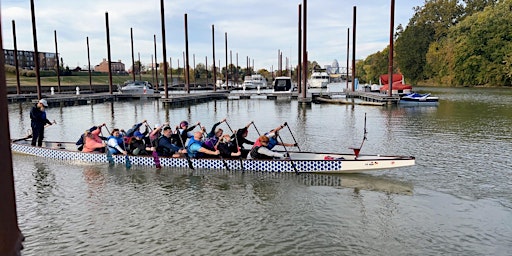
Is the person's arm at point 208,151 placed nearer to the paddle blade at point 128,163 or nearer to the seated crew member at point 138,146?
the seated crew member at point 138,146

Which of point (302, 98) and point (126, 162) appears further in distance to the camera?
point (302, 98)

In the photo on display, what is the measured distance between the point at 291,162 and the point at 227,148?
2324mm

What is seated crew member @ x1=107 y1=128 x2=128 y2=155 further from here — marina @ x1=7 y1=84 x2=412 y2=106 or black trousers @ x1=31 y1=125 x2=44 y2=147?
marina @ x1=7 y1=84 x2=412 y2=106

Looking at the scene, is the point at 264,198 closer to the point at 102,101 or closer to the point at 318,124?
the point at 318,124

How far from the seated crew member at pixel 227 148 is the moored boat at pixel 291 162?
390mm

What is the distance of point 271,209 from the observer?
9711 mm

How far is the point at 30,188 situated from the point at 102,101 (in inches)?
1457

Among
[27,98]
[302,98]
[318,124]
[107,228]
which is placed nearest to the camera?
[107,228]

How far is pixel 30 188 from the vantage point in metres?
11.5

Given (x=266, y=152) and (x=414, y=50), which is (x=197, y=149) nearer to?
(x=266, y=152)

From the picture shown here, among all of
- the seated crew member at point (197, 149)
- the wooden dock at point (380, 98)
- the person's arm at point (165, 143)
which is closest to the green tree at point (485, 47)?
the wooden dock at point (380, 98)

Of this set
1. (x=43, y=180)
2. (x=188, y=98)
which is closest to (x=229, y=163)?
(x=43, y=180)

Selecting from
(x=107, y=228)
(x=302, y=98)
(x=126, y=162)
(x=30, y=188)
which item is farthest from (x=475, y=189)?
(x=302, y=98)

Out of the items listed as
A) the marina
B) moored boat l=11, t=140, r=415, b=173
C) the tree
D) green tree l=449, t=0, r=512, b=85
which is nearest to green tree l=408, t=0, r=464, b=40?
the tree
